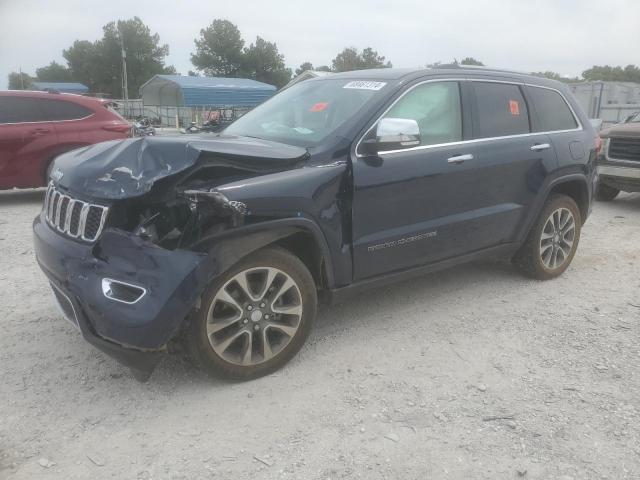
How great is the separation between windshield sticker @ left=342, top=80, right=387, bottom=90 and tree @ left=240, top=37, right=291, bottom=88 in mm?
73772

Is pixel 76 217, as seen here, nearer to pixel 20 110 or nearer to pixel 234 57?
pixel 20 110

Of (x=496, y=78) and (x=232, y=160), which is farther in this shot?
(x=496, y=78)

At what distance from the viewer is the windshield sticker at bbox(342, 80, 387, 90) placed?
3736 mm

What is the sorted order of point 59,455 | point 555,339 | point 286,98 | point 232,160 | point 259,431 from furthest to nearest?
1. point 286,98
2. point 555,339
3. point 232,160
4. point 259,431
5. point 59,455

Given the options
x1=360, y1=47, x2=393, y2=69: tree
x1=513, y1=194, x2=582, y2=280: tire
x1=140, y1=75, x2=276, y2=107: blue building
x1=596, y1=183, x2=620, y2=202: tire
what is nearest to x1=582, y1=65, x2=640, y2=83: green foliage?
x1=360, y1=47, x2=393, y2=69: tree

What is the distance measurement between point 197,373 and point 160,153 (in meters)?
1.30

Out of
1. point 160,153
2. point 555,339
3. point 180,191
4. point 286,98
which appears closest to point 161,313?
point 180,191

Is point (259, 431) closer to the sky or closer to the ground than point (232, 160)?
closer to the ground

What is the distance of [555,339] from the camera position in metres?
3.77

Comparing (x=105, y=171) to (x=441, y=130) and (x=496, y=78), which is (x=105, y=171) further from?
(x=496, y=78)

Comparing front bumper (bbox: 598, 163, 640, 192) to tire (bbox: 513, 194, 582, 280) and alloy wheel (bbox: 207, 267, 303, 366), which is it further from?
alloy wheel (bbox: 207, 267, 303, 366)

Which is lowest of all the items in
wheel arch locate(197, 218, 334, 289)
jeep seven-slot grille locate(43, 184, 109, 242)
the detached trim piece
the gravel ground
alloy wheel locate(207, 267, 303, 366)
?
the gravel ground

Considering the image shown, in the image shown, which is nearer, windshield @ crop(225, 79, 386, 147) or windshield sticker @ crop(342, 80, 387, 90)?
windshield @ crop(225, 79, 386, 147)

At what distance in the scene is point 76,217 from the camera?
2945 millimetres
